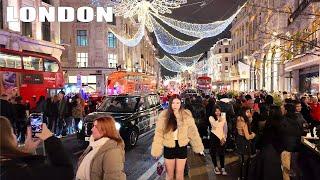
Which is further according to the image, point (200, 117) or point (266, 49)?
point (266, 49)

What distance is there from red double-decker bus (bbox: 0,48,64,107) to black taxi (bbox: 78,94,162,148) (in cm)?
675

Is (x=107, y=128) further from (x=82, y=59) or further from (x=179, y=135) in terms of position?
(x=82, y=59)

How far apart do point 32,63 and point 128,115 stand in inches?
477

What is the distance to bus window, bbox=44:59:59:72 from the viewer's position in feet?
89.3

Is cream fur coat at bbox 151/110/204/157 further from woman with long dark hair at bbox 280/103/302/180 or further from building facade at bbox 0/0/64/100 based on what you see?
building facade at bbox 0/0/64/100

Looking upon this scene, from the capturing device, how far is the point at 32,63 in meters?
25.3

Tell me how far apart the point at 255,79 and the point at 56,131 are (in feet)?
160

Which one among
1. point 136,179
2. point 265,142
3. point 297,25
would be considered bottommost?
point 136,179

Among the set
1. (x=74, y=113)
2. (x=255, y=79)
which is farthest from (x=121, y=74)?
(x=255, y=79)

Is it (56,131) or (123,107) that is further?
(56,131)

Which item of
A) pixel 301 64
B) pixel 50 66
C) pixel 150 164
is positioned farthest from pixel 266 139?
pixel 301 64

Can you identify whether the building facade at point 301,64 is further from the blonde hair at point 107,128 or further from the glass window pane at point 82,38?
the glass window pane at point 82,38

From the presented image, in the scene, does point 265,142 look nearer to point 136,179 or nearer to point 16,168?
point 136,179

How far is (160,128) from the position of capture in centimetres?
751
